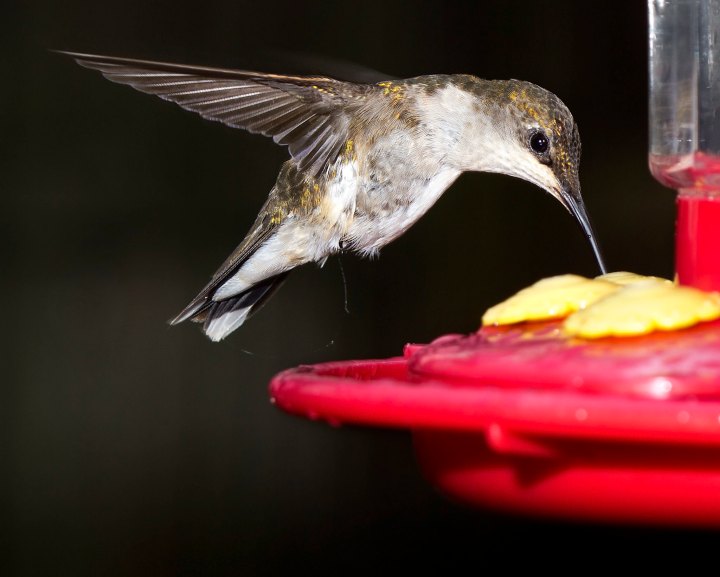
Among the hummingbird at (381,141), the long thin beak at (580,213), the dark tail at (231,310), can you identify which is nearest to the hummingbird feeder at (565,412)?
the long thin beak at (580,213)

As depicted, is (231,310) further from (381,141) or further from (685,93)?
(685,93)

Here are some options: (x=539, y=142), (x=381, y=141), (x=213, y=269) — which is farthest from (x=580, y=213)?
(x=213, y=269)

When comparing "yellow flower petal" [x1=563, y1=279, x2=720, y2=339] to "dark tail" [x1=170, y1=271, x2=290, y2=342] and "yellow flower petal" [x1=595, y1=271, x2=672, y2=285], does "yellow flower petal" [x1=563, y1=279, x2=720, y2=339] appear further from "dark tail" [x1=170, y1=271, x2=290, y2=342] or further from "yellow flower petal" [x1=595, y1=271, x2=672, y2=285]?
"dark tail" [x1=170, y1=271, x2=290, y2=342]

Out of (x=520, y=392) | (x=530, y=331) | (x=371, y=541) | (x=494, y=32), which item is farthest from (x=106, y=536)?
(x=520, y=392)

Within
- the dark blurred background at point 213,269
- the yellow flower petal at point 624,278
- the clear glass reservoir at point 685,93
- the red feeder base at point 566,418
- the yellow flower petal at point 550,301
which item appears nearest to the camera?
the red feeder base at point 566,418

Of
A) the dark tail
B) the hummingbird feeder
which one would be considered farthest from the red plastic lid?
the dark tail

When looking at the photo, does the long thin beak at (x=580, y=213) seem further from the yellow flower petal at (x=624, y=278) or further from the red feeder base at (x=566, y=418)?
the red feeder base at (x=566, y=418)

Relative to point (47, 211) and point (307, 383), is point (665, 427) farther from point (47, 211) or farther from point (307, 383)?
point (47, 211)
